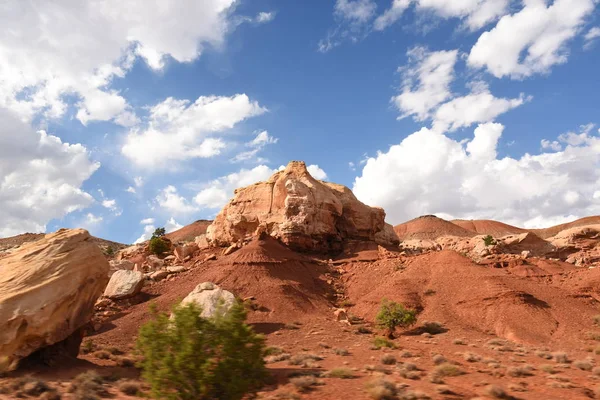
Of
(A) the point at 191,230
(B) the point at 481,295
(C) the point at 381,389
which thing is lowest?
(C) the point at 381,389

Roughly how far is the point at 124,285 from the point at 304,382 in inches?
843

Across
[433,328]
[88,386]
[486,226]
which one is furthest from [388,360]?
[486,226]

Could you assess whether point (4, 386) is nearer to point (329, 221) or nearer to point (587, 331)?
point (587, 331)

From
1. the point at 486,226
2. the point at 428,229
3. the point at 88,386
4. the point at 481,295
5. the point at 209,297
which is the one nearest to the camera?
the point at 88,386

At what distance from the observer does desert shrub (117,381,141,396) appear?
45.1 ft

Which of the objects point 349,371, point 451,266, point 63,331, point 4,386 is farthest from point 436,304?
point 4,386

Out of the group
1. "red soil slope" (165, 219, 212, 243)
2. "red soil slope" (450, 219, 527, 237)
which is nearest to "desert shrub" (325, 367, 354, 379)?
"red soil slope" (165, 219, 212, 243)

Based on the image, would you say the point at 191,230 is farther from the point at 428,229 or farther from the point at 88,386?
the point at 88,386

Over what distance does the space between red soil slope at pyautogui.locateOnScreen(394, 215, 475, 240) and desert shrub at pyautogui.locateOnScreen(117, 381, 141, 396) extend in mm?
102905

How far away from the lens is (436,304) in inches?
1154

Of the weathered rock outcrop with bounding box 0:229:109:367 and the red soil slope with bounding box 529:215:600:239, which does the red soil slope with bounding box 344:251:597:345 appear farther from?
the red soil slope with bounding box 529:215:600:239

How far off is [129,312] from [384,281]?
59.3 feet

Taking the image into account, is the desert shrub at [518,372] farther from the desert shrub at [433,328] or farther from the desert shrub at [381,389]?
the desert shrub at [433,328]

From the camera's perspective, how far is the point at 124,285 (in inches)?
1240
